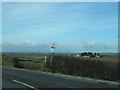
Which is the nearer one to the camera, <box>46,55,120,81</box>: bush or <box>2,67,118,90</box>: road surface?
<box>2,67,118,90</box>: road surface

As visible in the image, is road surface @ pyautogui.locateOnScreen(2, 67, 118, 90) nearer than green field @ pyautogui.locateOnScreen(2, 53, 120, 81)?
Yes

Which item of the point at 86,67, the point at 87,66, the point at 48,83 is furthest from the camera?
the point at 86,67

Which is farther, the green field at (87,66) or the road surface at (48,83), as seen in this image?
the green field at (87,66)

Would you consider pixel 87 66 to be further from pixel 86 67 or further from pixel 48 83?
pixel 48 83

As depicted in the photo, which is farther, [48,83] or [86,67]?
[86,67]

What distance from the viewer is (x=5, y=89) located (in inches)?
735

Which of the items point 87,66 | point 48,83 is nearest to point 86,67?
point 87,66

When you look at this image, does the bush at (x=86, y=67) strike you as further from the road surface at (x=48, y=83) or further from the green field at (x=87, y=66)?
the road surface at (x=48, y=83)

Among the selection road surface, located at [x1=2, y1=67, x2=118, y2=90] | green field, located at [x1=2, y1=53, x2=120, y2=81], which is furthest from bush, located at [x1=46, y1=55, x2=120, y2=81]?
road surface, located at [x1=2, y1=67, x2=118, y2=90]

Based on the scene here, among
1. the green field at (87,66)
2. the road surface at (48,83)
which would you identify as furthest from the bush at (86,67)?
the road surface at (48,83)

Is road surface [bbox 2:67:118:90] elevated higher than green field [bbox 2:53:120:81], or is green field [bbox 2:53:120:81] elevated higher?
green field [bbox 2:53:120:81]

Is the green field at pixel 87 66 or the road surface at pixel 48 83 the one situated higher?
the green field at pixel 87 66

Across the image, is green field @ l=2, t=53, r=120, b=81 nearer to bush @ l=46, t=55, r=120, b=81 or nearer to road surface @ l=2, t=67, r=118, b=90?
bush @ l=46, t=55, r=120, b=81

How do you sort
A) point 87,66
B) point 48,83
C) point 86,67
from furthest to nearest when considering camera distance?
point 86,67 < point 87,66 < point 48,83
